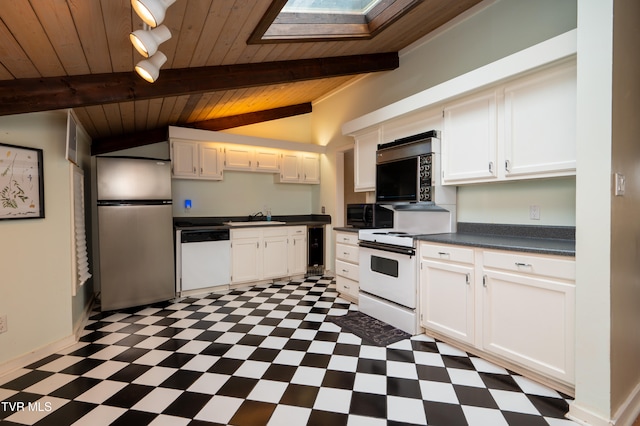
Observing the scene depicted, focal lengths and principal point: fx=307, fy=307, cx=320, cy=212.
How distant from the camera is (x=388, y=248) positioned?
300 cm

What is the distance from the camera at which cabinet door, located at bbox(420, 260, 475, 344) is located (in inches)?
91.6

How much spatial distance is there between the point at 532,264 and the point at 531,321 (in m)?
0.37

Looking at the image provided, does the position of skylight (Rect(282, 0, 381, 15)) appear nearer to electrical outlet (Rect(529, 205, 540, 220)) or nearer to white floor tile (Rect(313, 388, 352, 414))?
electrical outlet (Rect(529, 205, 540, 220))

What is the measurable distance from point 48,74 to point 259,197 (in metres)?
3.27

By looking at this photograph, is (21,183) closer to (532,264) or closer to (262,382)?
(262,382)

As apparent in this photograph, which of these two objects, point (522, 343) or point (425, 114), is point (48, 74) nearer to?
point (425, 114)

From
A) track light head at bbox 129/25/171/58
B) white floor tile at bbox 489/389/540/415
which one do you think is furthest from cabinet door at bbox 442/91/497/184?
track light head at bbox 129/25/171/58

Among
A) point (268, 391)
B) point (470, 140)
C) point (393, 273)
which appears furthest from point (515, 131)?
point (268, 391)

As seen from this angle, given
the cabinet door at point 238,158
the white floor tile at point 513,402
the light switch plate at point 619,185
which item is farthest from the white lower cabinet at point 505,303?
the cabinet door at point 238,158

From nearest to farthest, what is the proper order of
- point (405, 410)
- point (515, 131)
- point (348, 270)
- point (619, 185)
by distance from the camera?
1. point (619, 185)
2. point (405, 410)
3. point (515, 131)
4. point (348, 270)

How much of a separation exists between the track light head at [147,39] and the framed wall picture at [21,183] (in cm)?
152

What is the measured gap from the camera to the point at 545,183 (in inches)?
94.0

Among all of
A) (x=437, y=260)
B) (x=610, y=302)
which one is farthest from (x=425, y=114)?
(x=610, y=302)

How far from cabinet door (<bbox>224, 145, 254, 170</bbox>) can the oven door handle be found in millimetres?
2346
